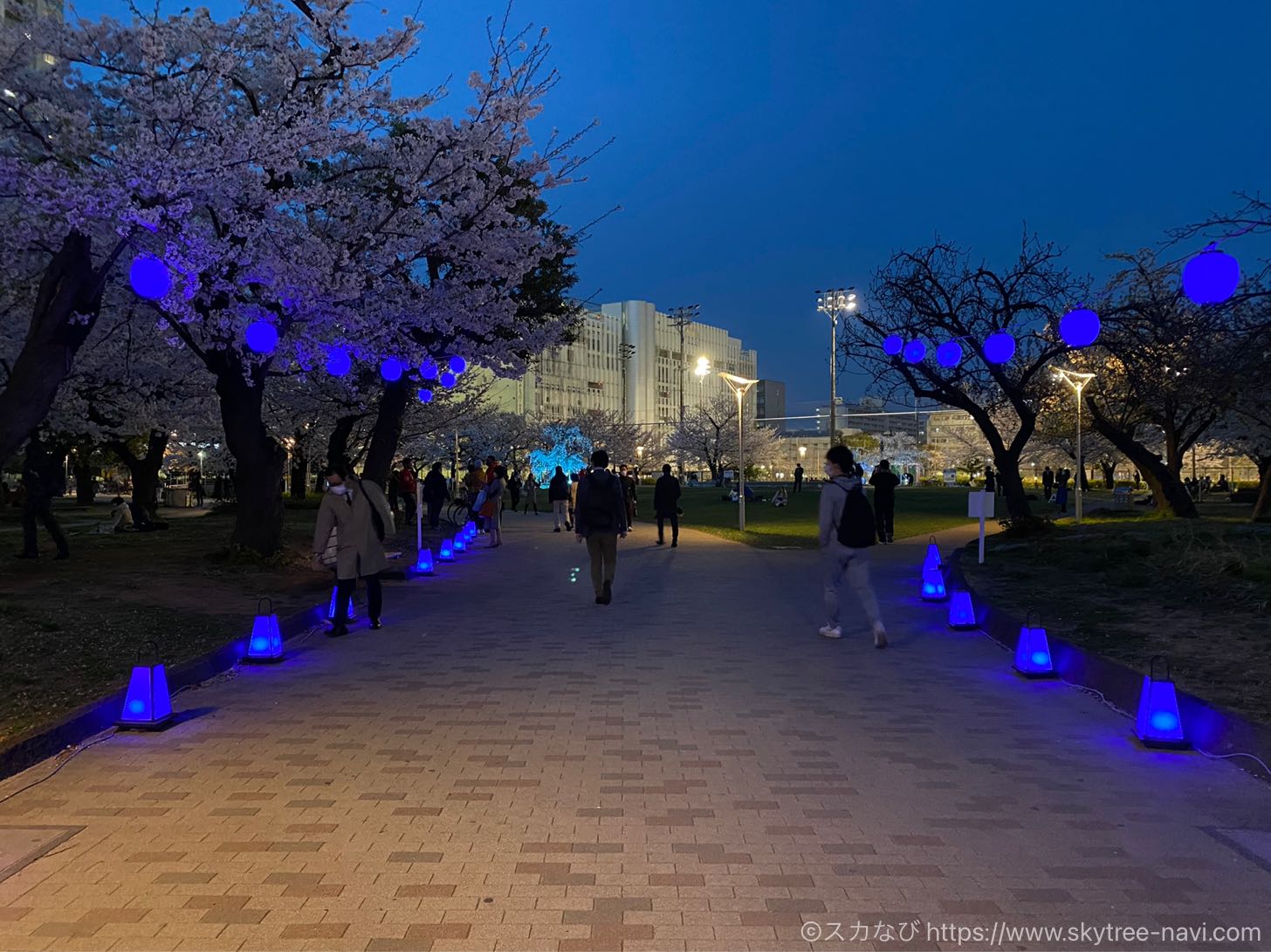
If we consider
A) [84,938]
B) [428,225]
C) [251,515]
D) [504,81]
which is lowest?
[84,938]

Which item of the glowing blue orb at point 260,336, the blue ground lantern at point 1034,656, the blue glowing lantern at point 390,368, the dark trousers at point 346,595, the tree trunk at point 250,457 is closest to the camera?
the blue ground lantern at point 1034,656

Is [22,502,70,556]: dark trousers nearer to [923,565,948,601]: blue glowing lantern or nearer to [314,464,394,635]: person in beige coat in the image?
[314,464,394,635]: person in beige coat

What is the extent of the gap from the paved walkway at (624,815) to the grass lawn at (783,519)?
30.8 ft

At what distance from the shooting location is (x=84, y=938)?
3285 millimetres

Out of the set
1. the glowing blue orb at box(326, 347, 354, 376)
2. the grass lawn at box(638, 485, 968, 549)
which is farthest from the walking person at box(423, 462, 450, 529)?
the glowing blue orb at box(326, 347, 354, 376)

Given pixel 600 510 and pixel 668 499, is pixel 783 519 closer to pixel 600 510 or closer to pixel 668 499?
pixel 668 499

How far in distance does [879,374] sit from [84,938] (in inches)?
769

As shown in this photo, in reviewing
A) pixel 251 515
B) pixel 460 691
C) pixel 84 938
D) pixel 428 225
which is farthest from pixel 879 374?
pixel 84 938

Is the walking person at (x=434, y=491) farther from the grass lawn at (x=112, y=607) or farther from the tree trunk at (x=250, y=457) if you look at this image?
the tree trunk at (x=250, y=457)

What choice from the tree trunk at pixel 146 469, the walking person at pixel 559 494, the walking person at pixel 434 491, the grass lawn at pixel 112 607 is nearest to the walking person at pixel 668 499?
the walking person at pixel 559 494

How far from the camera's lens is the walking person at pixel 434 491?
966 inches

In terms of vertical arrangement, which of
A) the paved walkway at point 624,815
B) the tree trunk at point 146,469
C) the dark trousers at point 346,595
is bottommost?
the paved walkway at point 624,815

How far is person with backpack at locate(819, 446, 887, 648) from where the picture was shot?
867 centimetres

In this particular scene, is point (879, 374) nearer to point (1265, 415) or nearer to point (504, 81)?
point (1265, 415)
